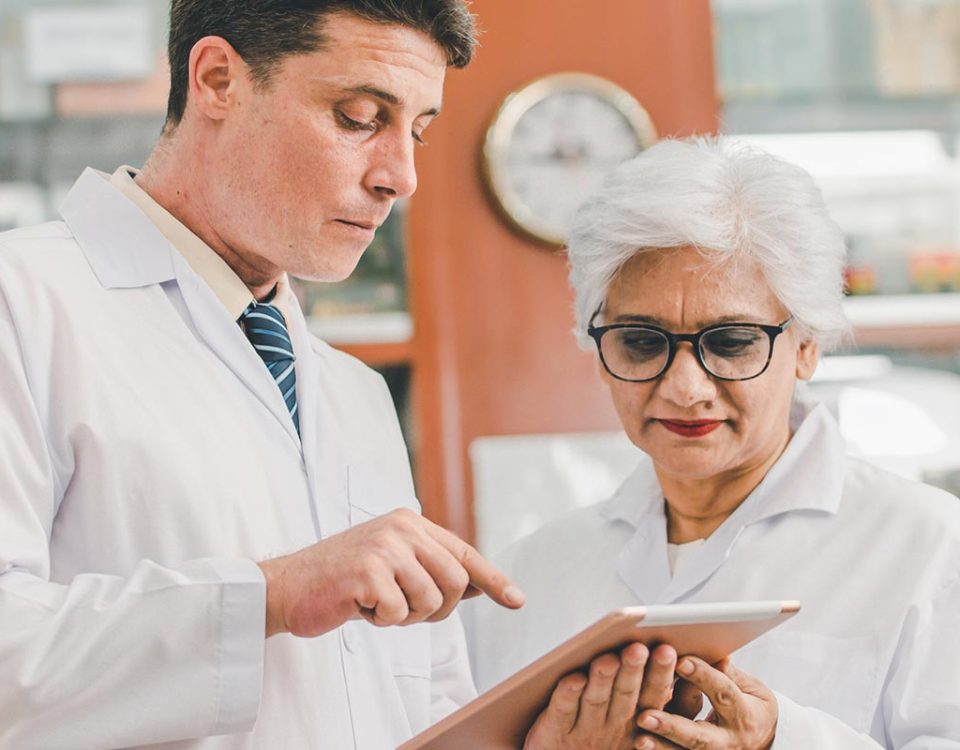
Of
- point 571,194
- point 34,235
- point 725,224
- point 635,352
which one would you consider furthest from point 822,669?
point 571,194

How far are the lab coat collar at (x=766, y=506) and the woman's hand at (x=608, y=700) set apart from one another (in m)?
0.37

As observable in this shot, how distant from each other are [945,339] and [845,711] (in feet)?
8.70

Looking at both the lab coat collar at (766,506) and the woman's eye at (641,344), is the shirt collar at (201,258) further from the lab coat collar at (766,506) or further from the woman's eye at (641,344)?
the lab coat collar at (766,506)

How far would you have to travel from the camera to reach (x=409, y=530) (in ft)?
3.72

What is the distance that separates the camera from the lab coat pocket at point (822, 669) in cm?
149

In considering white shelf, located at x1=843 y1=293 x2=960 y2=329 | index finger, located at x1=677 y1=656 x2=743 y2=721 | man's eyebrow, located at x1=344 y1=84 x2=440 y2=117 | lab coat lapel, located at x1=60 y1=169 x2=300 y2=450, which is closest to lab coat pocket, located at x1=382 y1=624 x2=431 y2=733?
lab coat lapel, located at x1=60 y1=169 x2=300 y2=450

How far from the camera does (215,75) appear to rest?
144cm

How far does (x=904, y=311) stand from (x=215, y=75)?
116 inches

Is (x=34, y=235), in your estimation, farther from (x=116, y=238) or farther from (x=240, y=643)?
(x=240, y=643)

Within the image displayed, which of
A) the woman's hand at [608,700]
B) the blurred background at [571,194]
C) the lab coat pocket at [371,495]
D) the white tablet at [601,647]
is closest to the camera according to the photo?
the white tablet at [601,647]

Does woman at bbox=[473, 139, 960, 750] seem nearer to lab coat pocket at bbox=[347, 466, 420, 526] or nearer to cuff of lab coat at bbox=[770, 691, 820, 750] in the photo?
cuff of lab coat at bbox=[770, 691, 820, 750]

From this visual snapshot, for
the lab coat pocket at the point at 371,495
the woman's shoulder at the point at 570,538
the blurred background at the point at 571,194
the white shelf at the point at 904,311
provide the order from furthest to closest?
the white shelf at the point at 904,311
the blurred background at the point at 571,194
the woman's shoulder at the point at 570,538
the lab coat pocket at the point at 371,495

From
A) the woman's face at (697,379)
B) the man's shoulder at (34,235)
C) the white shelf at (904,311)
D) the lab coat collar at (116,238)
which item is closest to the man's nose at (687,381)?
the woman's face at (697,379)

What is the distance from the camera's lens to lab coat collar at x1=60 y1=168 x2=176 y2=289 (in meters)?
1.38
